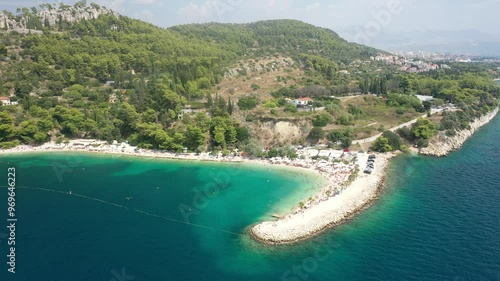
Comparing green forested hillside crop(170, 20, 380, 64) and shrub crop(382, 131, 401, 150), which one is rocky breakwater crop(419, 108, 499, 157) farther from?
green forested hillside crop(170, 20, 380, 64)

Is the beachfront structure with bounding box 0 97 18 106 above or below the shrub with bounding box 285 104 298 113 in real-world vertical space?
above

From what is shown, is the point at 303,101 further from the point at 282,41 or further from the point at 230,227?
the point at 282,41

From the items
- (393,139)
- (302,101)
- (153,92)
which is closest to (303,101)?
(302,101)

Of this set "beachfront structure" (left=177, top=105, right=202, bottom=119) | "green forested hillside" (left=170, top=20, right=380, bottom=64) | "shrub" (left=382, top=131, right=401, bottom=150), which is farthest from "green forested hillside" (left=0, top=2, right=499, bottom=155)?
"green forested hillside" (left=170, top=20, right=380, bottom=64)

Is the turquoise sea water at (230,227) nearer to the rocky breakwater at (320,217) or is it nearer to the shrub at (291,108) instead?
the rocky breakwater at (320,217)

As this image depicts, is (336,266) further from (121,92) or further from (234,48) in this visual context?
(234,48)

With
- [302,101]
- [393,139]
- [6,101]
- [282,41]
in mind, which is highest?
[282,41]
